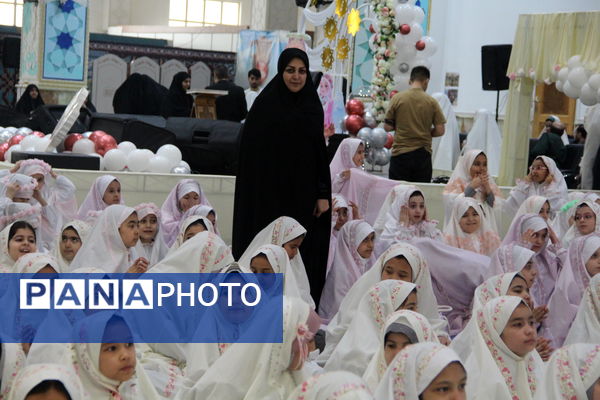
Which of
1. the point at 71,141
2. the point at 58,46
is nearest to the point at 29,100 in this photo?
the point at 58,46

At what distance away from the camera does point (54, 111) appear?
1120 cm

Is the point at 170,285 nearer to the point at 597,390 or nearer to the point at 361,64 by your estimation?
the point at 597,390

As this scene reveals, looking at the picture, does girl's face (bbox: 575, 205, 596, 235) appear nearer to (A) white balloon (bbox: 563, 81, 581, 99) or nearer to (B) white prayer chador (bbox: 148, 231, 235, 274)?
(B) white prayer chador (bbox: 148, 231, 235, 274)

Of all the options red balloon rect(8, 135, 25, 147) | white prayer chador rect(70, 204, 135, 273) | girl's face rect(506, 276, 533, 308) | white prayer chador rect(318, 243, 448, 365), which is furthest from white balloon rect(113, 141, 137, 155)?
girl's face rect(506, 276, 533, 308)

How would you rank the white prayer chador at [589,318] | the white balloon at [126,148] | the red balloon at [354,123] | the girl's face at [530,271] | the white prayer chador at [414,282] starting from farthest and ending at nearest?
the red balloon at [354,123] < the white balloon at [126,148] < the girl's face at [530,271] < the white prayer chador at [414,282] < the white prayer chador at [589,318]

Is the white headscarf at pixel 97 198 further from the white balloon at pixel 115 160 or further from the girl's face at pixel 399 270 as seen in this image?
the girl's face at pixel 399 270

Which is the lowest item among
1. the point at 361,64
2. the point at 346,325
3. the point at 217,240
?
the point at 346,325

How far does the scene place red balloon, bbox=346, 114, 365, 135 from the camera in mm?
11297

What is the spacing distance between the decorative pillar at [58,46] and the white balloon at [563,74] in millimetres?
5790

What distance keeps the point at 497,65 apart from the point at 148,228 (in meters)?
7.59

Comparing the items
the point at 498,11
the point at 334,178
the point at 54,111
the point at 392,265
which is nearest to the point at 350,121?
the point at 54,111

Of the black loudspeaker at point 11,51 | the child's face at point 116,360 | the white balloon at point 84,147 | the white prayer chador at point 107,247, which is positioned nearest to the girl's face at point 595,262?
the white prayer chador at point 107,247

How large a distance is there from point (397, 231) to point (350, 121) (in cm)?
512

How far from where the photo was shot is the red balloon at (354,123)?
11297 mm
